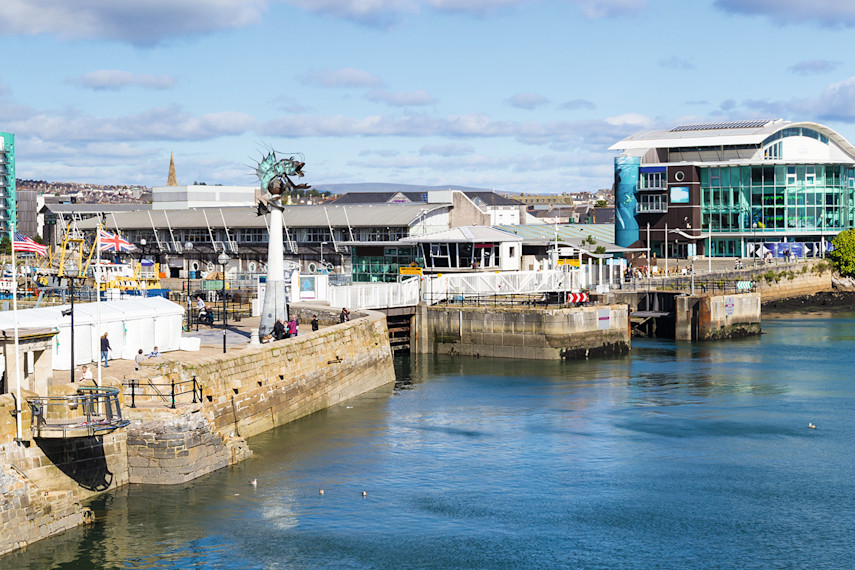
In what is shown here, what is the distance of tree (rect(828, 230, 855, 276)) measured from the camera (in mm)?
126750

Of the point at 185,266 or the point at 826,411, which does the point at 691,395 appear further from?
the point at 185,266

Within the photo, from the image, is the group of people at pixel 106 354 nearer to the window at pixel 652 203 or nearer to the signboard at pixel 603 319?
the signboard at pixel 603 319

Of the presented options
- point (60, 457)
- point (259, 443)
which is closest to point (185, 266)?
point (259, 443)

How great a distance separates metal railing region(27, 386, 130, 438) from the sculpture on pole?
63.9ft

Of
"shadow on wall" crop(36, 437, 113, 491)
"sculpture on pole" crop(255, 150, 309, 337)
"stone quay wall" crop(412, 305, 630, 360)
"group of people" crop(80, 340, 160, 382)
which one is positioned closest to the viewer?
"shadow on wall" crop(36, 437, 113, 491)

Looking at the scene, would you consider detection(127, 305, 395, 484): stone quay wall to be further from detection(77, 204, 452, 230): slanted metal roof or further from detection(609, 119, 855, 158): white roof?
detection(609, 119, 855, 158): white roof

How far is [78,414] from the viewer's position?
31.6 m

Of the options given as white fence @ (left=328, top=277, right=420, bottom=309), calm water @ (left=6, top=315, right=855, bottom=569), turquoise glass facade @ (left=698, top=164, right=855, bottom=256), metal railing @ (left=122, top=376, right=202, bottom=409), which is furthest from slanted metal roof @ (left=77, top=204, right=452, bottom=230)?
metal railing @ (left=122, top=376, right=202, bottom=409)

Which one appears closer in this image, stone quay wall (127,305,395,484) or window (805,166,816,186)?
stone quay wall (127,305,395,484)

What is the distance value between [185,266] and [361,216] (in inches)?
978

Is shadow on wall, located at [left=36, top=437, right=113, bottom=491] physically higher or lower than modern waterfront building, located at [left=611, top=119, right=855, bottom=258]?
lower

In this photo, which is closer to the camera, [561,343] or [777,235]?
[561,343]

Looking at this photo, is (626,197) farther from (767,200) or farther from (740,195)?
(767,200)

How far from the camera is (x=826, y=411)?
51.4 metres
